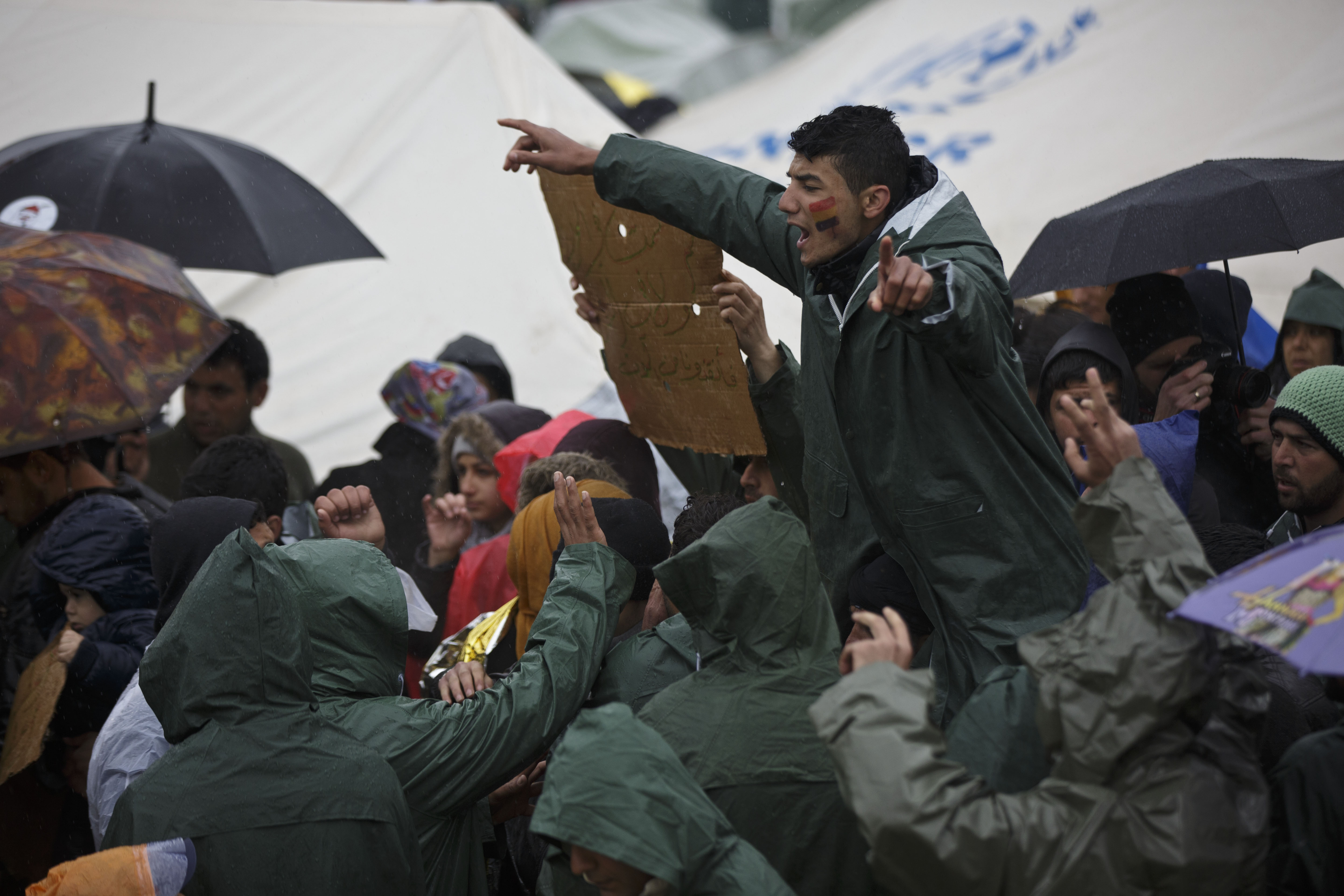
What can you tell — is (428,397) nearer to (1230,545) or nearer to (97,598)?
(97,598)

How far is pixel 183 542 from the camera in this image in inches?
110

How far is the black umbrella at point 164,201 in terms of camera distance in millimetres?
4527

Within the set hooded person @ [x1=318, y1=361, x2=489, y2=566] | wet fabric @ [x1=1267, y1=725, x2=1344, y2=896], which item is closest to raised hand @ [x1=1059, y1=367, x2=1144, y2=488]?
wet fabric @ [x1=1267, y1=725, x2=1344, y2=896]

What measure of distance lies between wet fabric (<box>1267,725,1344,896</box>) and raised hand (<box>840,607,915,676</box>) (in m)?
0.58

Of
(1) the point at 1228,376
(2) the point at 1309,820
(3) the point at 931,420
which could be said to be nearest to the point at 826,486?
(3) the point at 931,420

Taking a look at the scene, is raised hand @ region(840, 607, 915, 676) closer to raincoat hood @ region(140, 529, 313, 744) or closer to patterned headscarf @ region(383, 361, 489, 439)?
raincoat hood @ region(140, 529, 313, 744)

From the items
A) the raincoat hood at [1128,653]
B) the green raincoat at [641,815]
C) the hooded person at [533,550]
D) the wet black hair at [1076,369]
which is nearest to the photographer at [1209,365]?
the wet black hair at [1076,369]

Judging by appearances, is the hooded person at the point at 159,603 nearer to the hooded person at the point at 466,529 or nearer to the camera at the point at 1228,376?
the hooded person at the point at 466,529

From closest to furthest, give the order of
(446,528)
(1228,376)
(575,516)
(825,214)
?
1. (825,214)
2. (575,516)
3. (1228,376)
4. (446,528)

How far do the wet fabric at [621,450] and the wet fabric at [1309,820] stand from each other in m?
2.14

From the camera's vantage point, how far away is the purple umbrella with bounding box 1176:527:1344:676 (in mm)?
1439

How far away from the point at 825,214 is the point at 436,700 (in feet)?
4.05

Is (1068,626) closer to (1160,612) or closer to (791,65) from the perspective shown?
(1160,612)

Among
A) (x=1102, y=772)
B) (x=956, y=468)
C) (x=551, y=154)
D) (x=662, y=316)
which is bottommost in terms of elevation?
(x=1102, y=772)
